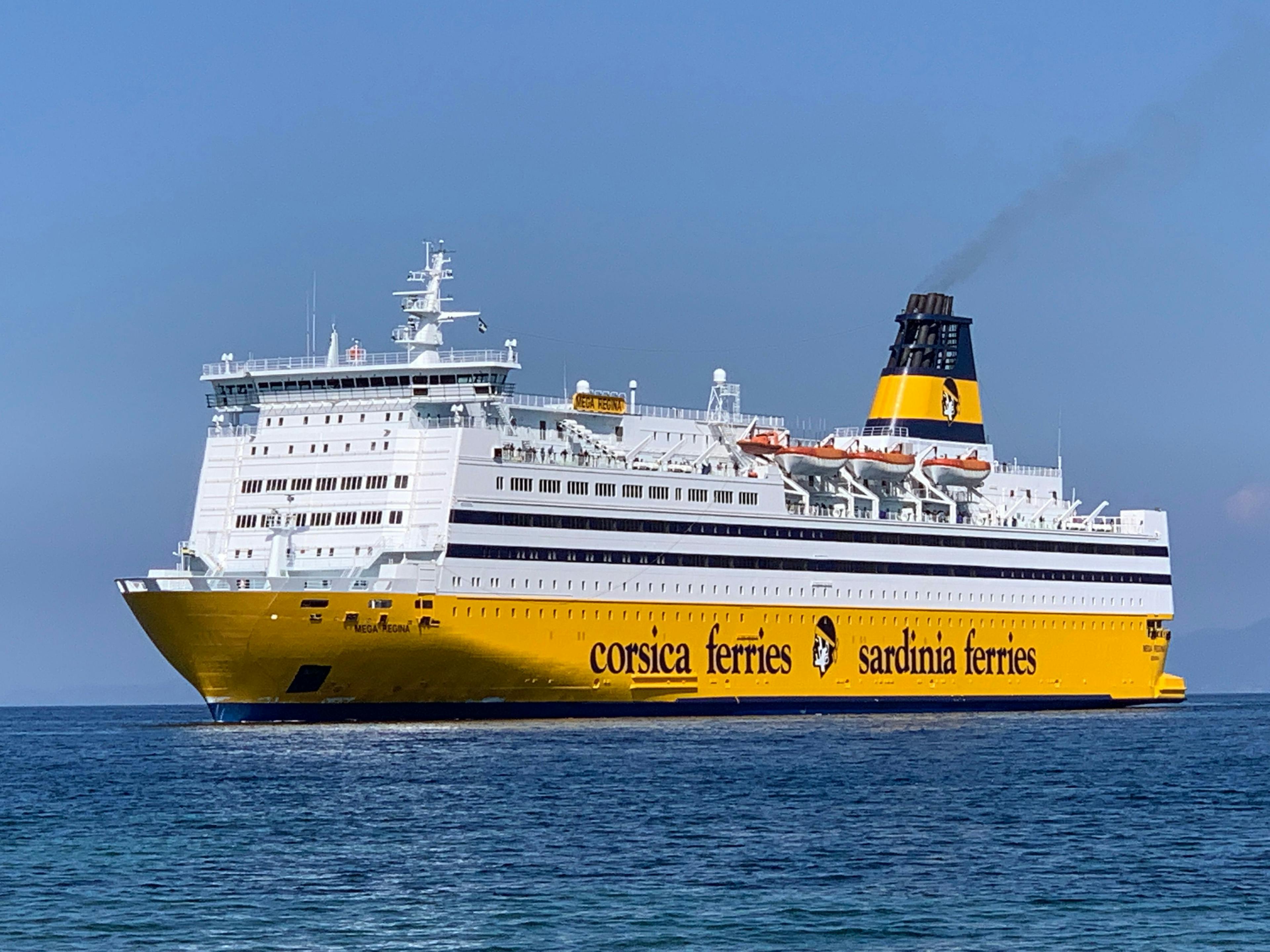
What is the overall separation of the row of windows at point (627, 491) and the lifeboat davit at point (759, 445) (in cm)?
170

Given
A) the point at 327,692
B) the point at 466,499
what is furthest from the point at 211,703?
the point at 466,499

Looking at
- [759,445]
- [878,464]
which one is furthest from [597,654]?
[878,464]

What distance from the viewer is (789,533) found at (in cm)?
6744

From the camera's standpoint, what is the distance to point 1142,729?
6706 cm

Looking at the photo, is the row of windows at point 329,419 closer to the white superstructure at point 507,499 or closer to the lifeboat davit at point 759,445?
the white superstructure at point 507,499

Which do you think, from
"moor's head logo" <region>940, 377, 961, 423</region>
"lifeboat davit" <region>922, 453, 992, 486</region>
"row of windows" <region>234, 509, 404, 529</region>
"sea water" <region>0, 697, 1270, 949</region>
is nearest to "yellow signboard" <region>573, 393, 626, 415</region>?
"row of windows" <region>234, 509, 404, 529</region>

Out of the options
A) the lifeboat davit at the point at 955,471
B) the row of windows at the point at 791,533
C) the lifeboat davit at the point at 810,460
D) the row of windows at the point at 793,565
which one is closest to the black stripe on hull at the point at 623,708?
the row of windows at the point at 793,565

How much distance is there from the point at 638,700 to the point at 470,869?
30.2 meters

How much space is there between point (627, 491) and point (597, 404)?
2.91m

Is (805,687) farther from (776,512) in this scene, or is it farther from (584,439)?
(584,439)

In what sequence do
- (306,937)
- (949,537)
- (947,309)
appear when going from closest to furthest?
(306,937) → (949,537) → (947,309)

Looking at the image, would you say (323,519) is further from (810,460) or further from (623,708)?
(810,460)

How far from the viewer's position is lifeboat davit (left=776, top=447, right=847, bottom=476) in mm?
68625

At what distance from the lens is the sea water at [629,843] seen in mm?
28297
